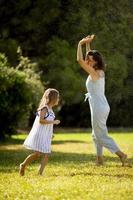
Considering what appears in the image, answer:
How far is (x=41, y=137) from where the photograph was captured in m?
12.0

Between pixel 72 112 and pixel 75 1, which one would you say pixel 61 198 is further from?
pixel 72 112

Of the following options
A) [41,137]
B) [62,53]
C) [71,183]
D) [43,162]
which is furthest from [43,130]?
[62,53]

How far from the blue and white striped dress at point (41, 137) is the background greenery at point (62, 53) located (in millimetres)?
10922

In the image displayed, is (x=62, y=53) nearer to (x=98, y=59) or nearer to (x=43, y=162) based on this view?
(x=98, y=59)

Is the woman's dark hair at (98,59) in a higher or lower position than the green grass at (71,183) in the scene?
higher

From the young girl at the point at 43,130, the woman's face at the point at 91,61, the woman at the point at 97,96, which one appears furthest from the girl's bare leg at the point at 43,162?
the woman's face at the point at 91,61

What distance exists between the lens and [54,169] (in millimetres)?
13242

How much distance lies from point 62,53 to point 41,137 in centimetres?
2970

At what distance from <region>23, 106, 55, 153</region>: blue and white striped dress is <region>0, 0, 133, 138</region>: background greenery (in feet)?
35.8

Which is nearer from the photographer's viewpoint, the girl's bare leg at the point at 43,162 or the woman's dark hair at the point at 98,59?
the girl's bare leg at the point at 43,162

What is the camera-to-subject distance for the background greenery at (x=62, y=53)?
2544 cm

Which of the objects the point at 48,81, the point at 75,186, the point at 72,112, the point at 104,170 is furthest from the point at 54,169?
the point at 72,112

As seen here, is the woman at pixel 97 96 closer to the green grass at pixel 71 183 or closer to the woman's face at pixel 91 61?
the woman's face at pixel 91 61

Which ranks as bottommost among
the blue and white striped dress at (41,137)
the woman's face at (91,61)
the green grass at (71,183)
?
the green grass at (71,183)
